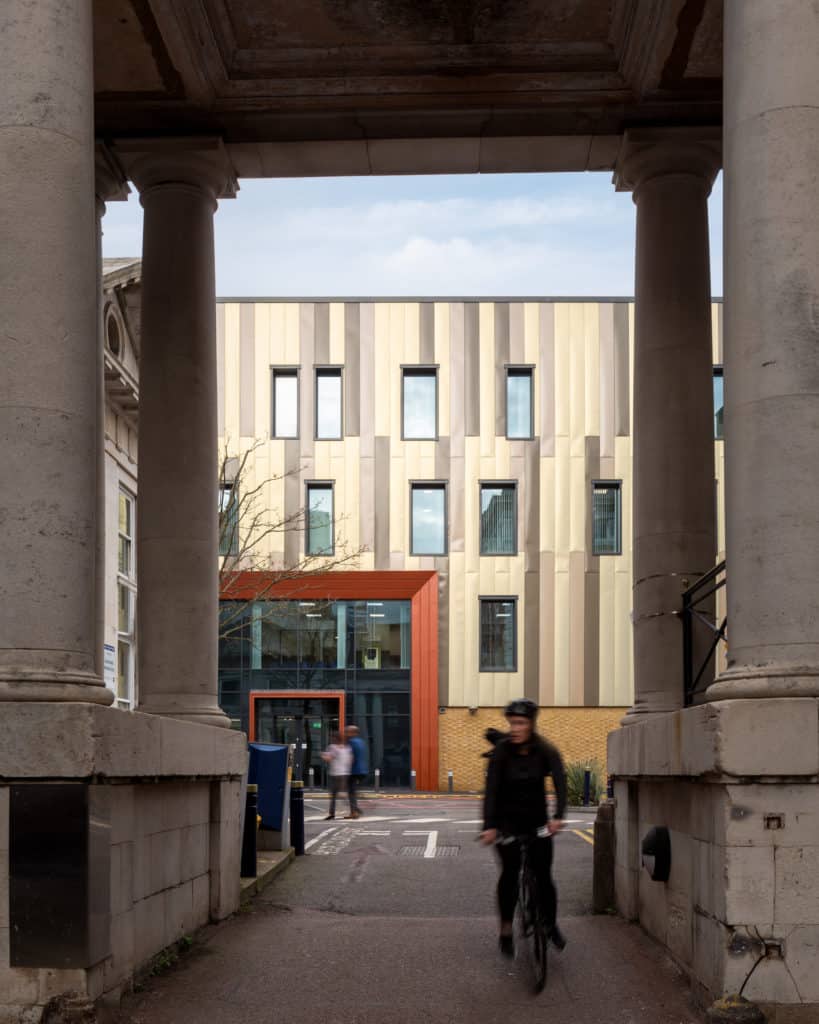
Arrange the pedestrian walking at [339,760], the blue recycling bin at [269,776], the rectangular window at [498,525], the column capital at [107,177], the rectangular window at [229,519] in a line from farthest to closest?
1. the rectangular window at [498,525]
2. the pedestrian walking at [339,760]
3. the rectangular window at [229,519]
4. the blue recycling bin at [269,776]
5. the column capital at [107,177]

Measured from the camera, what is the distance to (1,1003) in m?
7.80

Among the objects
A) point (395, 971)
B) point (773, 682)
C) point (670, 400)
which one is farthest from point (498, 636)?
point (773, 682)

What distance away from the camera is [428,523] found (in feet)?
162

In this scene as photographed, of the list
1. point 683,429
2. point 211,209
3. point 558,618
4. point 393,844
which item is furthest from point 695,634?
point 558,618

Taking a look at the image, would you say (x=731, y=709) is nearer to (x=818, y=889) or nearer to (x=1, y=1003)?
(x=818, y=889)

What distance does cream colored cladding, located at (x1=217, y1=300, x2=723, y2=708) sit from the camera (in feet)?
160

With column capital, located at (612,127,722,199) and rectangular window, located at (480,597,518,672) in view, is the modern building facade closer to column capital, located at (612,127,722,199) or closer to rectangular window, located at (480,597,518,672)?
rectangular window, located at (480,597,518,672)

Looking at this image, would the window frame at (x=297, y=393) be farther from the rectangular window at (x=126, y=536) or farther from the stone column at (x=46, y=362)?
the stone column at (x=46, y=362)

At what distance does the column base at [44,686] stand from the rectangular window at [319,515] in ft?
134

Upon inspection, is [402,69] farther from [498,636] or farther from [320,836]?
[498,636]

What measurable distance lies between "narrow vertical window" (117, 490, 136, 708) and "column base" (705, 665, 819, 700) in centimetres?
2347

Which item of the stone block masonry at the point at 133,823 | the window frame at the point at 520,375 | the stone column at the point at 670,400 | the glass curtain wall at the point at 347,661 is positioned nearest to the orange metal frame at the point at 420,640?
the glass curtain wall at the point at 347,661

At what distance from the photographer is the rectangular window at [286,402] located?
4969cm

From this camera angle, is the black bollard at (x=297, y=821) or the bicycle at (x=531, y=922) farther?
the black bollard at (x=297, y=821)
